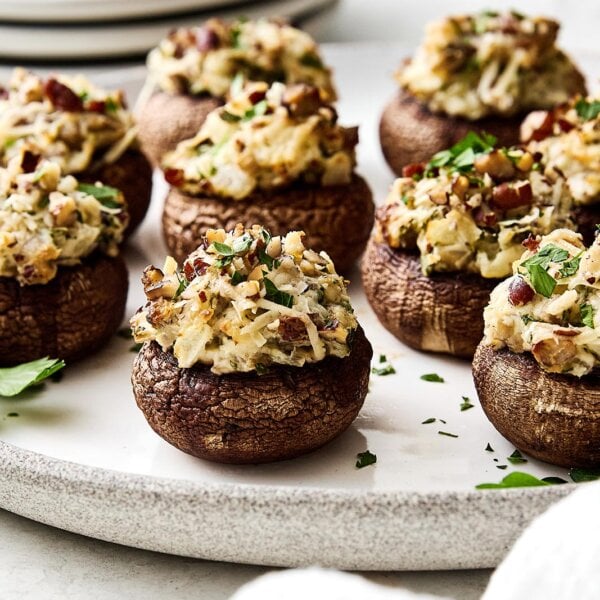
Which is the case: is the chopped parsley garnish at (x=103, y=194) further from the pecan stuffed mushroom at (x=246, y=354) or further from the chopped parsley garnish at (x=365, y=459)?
the chopped parsley garnish at (x=365, y=459)

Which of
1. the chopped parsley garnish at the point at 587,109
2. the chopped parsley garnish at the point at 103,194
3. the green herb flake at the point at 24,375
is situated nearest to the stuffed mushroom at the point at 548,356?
the chopped parsley garnish at the point at 587,109

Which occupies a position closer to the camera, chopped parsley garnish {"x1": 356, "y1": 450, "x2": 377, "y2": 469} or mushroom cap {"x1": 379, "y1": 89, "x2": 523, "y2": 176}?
chopped parsley garnish {"x1": 356, "y1": 450, "x2": 377, "y2": 469}

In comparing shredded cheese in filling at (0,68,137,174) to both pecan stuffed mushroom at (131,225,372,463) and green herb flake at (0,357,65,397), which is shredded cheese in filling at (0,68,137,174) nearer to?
green herb flake at (0,357,65,397)

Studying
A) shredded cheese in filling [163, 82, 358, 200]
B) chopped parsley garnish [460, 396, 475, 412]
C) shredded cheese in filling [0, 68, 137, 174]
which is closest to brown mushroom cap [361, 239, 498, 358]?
chopped parsley garnish [460, 396, 475, 412]

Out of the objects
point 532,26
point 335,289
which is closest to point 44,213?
point 335,289

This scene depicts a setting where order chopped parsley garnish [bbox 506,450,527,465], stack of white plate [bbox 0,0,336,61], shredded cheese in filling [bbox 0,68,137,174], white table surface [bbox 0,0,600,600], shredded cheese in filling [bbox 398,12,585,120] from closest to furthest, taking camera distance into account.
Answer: white table surface [bbox 0,0,600,600]
chopped parsley garnish [bbox 506,450,527,465]
shredded cheese in filling [bbox 0,68,137,174]
shredded cheese in filling [bbox 398,12,585,120]
stack of white plate [bbox 0,0,336,61]

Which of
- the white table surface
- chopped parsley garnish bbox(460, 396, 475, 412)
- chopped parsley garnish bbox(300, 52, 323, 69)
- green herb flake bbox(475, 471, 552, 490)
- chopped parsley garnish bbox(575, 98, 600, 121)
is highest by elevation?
chopped parsley garnish bbox(575, 98, 600, 121)
